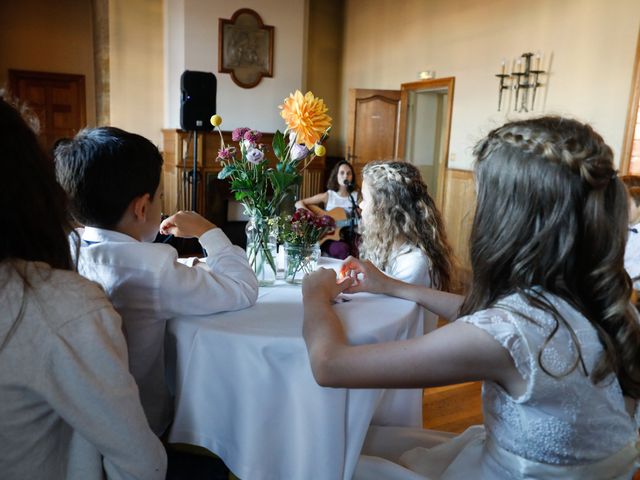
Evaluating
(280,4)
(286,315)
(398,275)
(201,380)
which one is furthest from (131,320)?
Answer: (280,4)

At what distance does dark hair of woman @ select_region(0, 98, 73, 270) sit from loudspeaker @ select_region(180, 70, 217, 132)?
435cm

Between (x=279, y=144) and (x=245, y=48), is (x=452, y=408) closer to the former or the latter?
(x=279, y=144)

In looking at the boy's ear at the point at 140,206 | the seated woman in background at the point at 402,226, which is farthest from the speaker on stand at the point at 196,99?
the boy's ear at the point at 140,206

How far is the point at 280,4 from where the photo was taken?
6383 mm

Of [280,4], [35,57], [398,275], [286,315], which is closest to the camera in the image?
[286,315]

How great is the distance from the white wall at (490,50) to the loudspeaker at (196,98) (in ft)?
A: 8.26

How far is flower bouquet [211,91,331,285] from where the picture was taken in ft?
4.96

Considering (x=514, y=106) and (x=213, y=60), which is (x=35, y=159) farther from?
(x=213, y=60)

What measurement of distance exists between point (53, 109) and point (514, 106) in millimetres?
6254

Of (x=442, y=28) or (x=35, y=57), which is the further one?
(x=35, y=57)

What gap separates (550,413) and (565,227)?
31 centimetres

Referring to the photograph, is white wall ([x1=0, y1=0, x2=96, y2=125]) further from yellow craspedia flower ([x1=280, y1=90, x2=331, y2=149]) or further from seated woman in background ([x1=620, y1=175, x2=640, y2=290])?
seated woman in background ([x1=620, y1=175, x2=640, y2=290])

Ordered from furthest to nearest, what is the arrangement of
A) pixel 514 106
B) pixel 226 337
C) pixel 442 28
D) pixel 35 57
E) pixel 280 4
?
pixel 35 57 → pixel 280 4 → pixel 442 28 → pixel 514 106 → pixel 226 337

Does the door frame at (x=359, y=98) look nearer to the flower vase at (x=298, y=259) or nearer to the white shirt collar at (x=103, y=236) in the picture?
the flower vase at (x=298, y=259)
